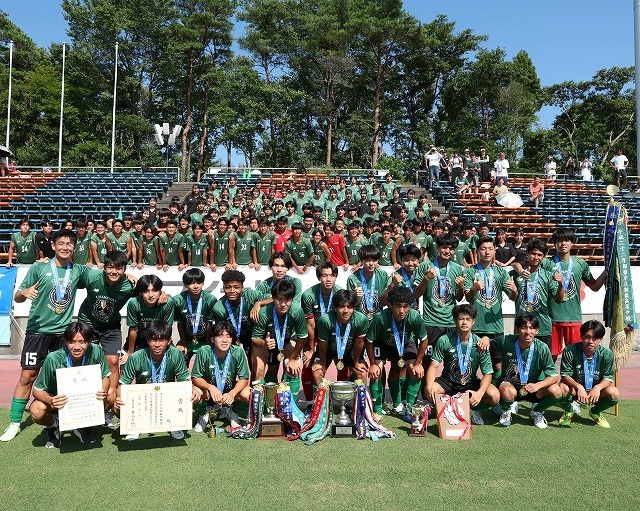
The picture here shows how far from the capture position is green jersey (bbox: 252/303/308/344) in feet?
17.7

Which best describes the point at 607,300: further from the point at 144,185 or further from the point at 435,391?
the point at 144,185

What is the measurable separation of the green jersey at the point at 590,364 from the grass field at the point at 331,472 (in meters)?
0.53

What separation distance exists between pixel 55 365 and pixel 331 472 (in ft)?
8.67

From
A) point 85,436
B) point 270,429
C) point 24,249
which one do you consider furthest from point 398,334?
point 24,249

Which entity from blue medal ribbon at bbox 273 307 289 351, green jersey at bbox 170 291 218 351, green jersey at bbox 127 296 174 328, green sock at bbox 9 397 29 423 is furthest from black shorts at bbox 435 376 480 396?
green sock at bbox 9 397 29 423

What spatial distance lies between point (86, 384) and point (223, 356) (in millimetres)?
1237

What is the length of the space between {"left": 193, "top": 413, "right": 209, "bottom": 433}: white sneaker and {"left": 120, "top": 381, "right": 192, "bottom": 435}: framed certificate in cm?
49

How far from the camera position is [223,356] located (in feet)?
17.1

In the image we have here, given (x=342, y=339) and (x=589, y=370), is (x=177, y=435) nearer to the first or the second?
(x=342, y=339)

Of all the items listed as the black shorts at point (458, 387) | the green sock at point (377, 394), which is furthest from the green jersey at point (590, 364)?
the green sock at point (377, 394)

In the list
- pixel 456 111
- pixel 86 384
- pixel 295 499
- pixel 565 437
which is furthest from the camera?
pixel 456 111

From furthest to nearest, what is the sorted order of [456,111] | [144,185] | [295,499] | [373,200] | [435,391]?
[456,111], [144,185], [373,200], [435,391], [295,499]

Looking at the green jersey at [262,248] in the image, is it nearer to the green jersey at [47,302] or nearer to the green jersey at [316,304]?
the green jersey at [316,304]

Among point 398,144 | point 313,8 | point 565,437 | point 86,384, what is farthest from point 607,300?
point 313,8
